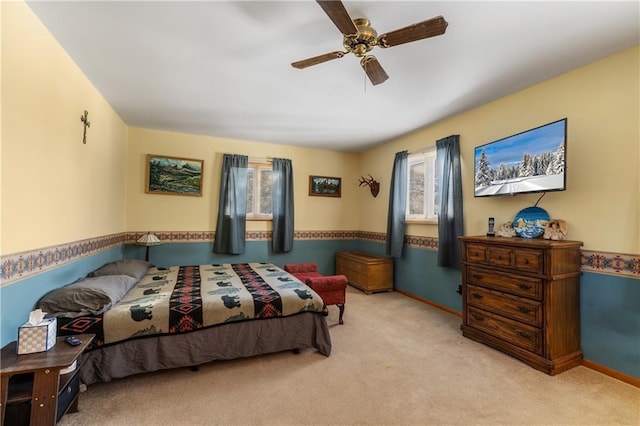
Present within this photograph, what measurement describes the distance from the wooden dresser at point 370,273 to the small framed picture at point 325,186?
134 centimetres

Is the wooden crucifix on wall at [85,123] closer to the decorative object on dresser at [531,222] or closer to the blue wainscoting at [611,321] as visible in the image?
the decorative object on dresser at [531,222]

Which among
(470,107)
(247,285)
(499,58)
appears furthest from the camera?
(470,107)

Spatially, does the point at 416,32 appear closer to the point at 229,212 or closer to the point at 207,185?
the point at 229,212

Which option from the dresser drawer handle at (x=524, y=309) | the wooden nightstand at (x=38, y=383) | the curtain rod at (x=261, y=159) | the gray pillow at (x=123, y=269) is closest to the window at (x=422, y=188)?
the dresser drawer handle at (x=524, y=309)

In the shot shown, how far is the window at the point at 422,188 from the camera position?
165 inches

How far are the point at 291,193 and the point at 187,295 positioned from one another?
2856 mm

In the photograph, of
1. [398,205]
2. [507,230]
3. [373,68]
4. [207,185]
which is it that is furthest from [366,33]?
[207,185]

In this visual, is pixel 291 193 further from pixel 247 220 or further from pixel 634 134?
pixel 634 134

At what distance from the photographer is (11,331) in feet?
5.65

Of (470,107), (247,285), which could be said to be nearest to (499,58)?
(470,107)

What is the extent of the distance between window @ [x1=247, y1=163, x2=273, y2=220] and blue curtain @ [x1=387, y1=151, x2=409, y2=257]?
84.8 inches

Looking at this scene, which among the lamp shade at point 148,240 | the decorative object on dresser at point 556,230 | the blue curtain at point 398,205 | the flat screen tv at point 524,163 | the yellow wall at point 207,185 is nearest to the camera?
the flat screen tv at point 524,163

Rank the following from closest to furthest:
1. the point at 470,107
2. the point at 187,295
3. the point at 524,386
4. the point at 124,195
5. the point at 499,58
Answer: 1. the point at 524,386
2. the point at 499,58
3. the point at 187,295
4. the point at 470,107
5. the point at 124,195

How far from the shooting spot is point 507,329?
261 cm
